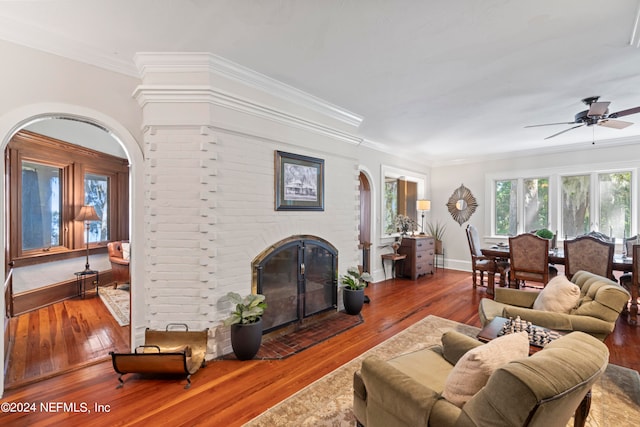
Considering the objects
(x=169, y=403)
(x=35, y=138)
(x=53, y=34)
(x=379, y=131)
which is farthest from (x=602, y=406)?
(x=35, y=138)

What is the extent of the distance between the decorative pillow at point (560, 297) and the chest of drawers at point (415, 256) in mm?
3096

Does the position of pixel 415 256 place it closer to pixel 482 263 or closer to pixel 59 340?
pixel 482 263

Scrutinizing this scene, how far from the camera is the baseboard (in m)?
3.73

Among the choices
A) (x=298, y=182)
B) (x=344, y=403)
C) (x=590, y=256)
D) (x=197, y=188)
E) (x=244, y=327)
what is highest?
(x=298, y=182)

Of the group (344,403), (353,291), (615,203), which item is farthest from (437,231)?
(344,403)

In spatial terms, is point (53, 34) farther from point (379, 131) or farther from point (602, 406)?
point (602, 406)

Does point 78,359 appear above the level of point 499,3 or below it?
below

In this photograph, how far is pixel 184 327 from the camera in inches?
102

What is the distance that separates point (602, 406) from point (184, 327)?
10.8ft

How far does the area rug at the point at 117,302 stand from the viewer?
12.0ft

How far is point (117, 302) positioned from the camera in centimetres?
427

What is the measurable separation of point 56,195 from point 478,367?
19.8 ft

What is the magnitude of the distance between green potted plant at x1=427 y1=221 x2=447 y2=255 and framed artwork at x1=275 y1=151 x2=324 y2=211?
4.44 meters

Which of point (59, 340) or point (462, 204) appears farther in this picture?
point (462, 204)
